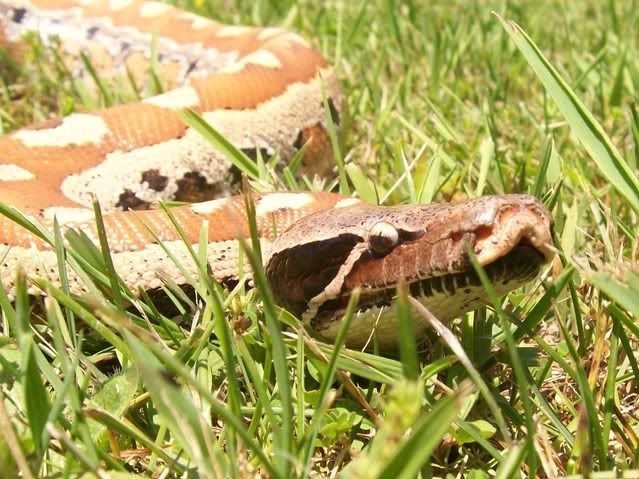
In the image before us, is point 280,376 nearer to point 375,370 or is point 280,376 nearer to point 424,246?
point 375,370

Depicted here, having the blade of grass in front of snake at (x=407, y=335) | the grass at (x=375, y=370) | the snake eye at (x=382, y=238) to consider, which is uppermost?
the blade of grass in front of snake at (x=407, y=335)

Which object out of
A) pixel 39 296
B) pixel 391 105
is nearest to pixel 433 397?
pixel 39 296

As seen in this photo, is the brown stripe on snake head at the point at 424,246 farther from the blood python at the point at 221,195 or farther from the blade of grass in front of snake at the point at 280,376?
the blade of grass in front of snake at the point at 280,376

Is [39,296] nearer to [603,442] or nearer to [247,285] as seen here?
[247,285]

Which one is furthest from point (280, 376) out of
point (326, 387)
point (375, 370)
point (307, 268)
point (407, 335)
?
point (307, 268)

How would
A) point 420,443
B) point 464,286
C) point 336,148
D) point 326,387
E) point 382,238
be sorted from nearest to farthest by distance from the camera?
point 420,443 < point 326,387 < point 464,286 < point 382,238 < point 336,148

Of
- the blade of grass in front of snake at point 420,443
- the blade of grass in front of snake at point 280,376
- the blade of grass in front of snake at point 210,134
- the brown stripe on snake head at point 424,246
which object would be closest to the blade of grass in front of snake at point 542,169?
the brown stripe on snake head at point 424,246

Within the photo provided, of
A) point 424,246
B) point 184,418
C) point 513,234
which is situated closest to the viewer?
point 184,418
